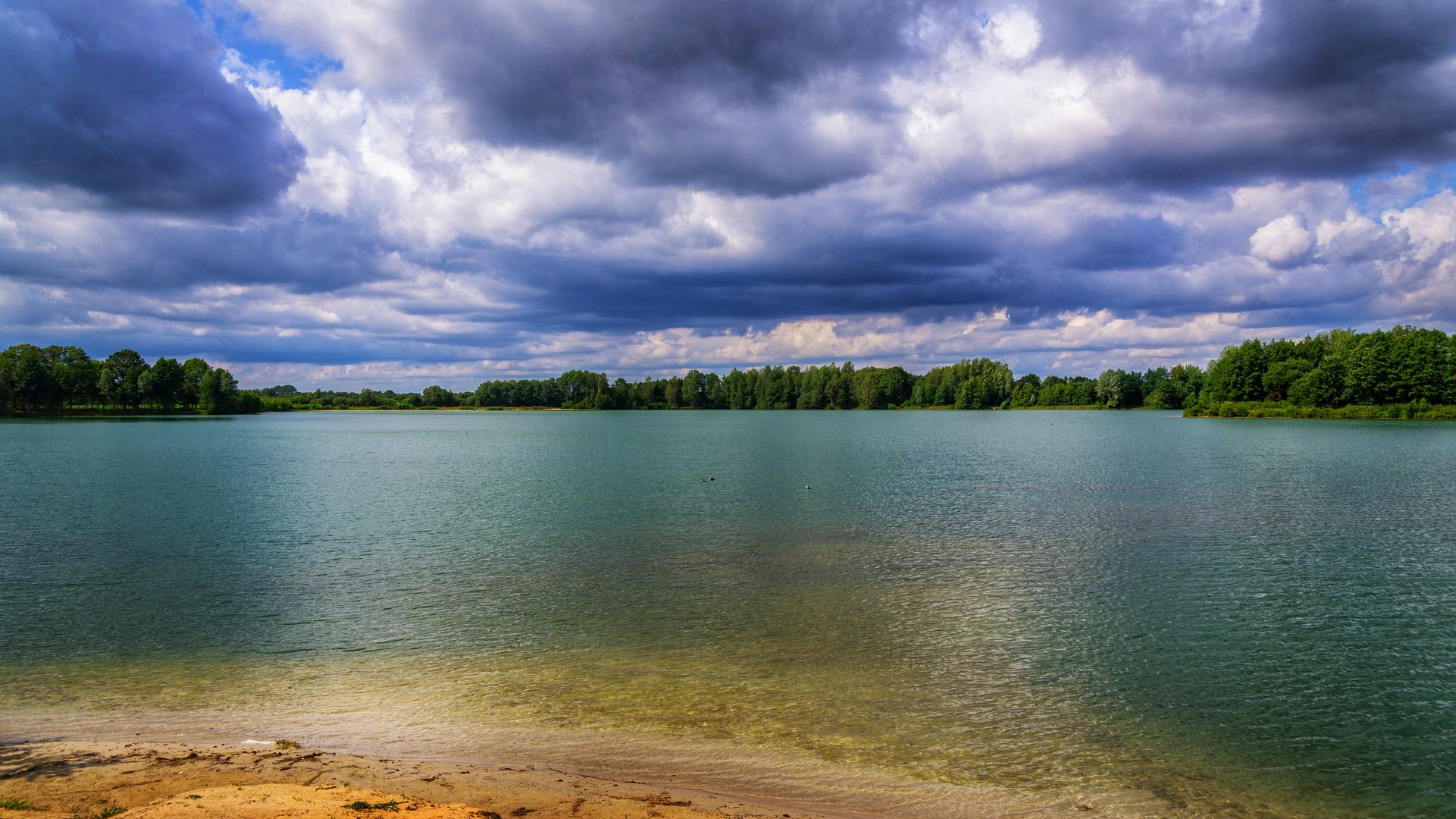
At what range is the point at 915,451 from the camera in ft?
221

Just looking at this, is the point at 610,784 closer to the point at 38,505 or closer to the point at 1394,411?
the point at 38,505

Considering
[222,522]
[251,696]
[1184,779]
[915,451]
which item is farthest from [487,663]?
[915,451]

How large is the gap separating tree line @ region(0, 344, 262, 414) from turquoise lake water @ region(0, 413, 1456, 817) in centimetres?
15840

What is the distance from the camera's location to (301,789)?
8203 mm

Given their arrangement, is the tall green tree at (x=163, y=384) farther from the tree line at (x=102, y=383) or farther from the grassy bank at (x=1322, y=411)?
the grassy bank at (x=1322, y=411)

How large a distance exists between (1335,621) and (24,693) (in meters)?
25.4

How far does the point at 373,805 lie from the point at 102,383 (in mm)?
206490

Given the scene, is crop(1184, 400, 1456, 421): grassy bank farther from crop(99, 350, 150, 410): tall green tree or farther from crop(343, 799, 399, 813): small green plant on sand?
crop(99, 350, 150, 410): tall green tree

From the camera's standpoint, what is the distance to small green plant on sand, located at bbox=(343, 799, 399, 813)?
7.50 meters

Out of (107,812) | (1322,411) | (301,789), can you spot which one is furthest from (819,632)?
(1322,411)

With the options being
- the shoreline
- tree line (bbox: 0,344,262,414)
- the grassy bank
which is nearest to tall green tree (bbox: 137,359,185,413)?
tree line (bbox: 0,344,262,414)

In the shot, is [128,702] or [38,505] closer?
[128,702]

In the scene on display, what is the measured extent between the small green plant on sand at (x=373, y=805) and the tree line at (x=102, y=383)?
19827 centimetres

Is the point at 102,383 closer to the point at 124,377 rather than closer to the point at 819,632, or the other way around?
the point at 124,377
